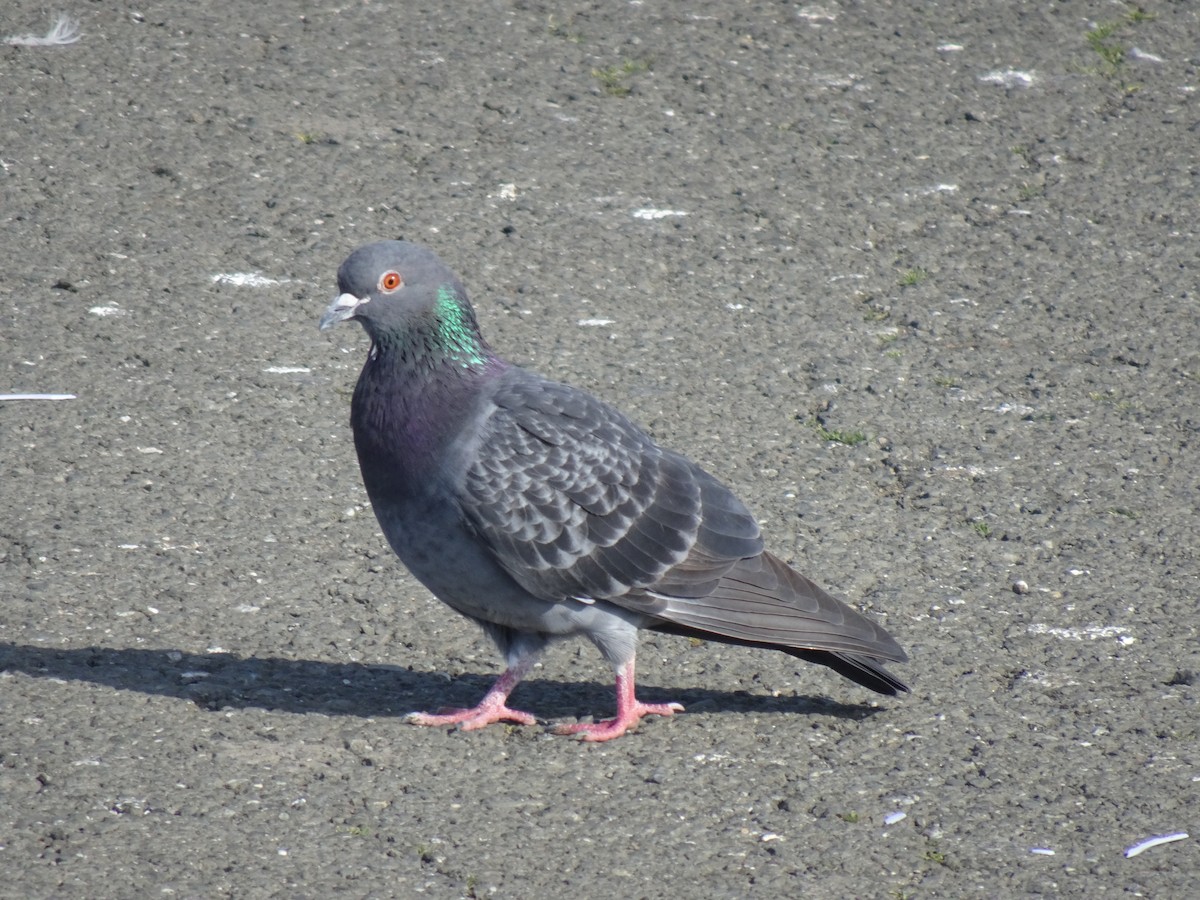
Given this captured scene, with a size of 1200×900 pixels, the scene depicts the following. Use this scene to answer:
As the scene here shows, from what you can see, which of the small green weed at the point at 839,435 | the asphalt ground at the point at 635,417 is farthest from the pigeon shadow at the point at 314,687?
the small green weed at the point at 839,435

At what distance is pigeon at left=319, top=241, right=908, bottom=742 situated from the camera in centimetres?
382

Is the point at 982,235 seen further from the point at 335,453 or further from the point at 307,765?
the point at 307,765

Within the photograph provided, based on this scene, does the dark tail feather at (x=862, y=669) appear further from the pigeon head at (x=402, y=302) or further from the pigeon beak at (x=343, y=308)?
the pigeon beak at (x=343, y=308)

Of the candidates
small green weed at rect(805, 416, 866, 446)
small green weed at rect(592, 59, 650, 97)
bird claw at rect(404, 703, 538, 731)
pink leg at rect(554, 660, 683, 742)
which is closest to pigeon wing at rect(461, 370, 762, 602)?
pink leg at rect(554, 660, 683, 742)

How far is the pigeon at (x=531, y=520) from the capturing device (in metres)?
3.82

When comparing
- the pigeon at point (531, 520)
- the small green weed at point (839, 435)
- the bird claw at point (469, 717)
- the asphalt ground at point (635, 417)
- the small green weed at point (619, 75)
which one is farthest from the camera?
the small green weed at point (619, 75)

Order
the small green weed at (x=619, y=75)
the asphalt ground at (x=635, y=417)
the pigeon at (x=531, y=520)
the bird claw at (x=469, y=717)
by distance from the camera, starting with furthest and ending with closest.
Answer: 1. the small green weed at (x=619, y=75)
2. the bird claw at (x=469, y=717)
3. the pigeon at (x=531, y=520)
4. the asphalt ground at (x=635, y=417)

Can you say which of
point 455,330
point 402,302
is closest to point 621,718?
point 455,330

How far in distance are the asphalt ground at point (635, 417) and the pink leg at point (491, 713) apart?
39 mm

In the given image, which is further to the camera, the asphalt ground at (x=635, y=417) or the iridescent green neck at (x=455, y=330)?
the iridescent green neck at (x=455, y=330)

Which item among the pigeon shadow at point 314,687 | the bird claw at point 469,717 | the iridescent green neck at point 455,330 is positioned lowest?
the pigeon shadow at point 314,687

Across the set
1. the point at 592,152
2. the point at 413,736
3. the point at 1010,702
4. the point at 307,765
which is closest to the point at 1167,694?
the point at 1010,702

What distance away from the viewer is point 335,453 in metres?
5.23

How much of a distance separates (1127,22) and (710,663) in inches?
217
